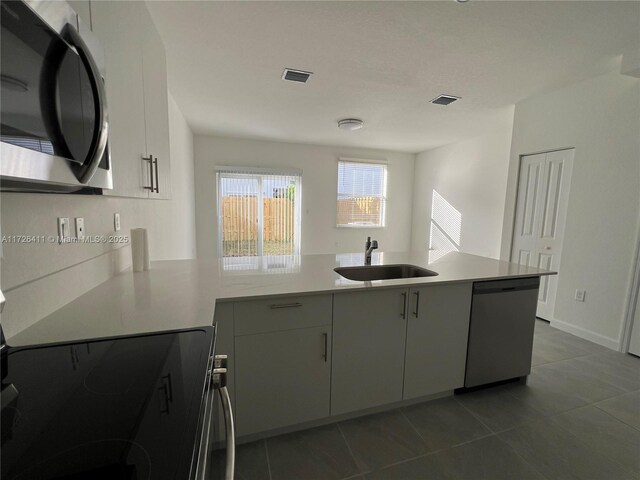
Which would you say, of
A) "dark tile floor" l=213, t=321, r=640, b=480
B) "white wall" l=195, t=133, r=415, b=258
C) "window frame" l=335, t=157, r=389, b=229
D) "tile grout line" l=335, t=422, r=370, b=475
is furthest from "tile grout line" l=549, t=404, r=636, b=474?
"window frame" l=335, t=157, r=389, b=229

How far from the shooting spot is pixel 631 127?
2.55 metres

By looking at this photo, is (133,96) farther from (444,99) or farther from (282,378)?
(444,99)

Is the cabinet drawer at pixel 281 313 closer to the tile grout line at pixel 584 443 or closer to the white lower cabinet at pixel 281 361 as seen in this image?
the white lower cabinet at pixel 281 361

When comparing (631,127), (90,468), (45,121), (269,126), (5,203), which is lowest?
(90,468)

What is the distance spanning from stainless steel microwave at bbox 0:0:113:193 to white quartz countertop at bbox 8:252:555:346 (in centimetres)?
50

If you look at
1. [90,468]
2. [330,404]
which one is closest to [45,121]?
[90,468]

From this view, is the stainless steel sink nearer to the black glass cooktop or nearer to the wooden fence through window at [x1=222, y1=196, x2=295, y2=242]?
the black glass cooktop

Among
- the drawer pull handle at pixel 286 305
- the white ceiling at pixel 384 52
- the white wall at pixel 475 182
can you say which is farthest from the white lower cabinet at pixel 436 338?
the white wall at pixel 475 182

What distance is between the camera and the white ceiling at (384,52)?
74.0 inches

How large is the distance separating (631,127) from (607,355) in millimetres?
2140

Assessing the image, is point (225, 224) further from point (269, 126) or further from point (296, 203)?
point (269, 126)

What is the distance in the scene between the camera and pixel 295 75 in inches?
109

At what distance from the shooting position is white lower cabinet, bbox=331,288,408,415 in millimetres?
1558

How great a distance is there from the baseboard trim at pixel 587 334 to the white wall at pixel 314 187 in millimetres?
3696
